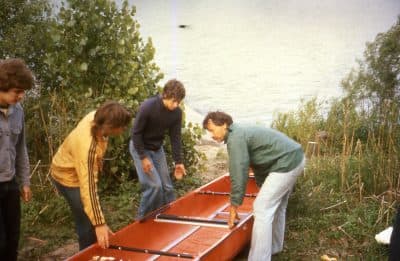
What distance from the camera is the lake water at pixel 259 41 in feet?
59.2

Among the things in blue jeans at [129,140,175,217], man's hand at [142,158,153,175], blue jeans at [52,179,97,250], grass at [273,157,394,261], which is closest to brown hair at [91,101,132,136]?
blue jeans at [52,179,97,250]

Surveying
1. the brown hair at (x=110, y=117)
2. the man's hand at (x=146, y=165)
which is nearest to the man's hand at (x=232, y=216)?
the man's hand at (x=146, y=165)

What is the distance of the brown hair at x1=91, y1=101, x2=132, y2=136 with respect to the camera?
3824 mm

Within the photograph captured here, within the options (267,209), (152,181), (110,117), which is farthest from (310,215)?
(110,117)

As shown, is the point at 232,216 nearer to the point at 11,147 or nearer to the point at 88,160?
the point at 88,160

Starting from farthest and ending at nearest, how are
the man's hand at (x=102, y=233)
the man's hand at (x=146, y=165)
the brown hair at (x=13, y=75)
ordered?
1. the man's hand at (x=146, y=165)
2. the man's hand at (x=102, y=233)
3. the brown hair at (x=13, y=75)

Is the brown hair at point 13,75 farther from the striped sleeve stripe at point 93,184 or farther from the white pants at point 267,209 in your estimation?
the white pants at point 267,209

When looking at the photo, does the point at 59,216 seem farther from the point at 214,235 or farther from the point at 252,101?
the point at 252,101

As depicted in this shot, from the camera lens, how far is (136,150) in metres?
5.62

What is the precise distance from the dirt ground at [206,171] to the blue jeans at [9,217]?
1609 mm

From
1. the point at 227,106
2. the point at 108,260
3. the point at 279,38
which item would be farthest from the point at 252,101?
the point at 108,260

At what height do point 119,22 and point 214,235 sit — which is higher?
point 119,22

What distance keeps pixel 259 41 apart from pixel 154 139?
44.7 feet

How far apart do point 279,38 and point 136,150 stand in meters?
13.9
